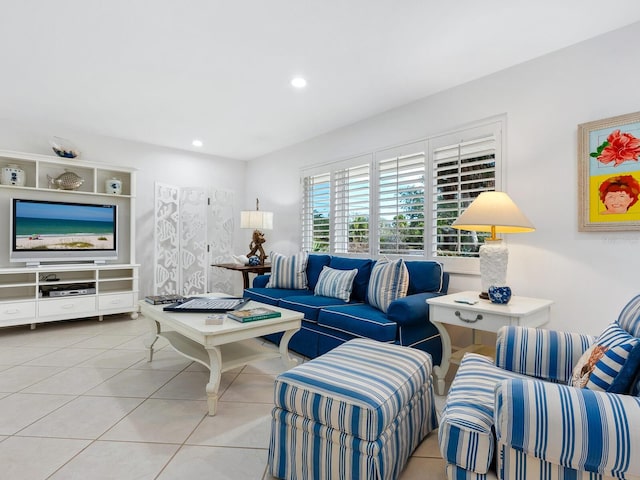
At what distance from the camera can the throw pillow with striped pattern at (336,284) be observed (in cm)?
316

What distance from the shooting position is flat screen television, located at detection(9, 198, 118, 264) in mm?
3928

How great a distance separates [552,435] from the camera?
963mm

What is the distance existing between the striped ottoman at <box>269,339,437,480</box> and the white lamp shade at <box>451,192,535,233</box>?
1.08m

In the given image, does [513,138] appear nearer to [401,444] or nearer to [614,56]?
[614,56]

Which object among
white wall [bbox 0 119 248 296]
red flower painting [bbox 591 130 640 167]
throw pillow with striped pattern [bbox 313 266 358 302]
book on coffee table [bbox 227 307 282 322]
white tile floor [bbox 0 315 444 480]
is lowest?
white tile floor [bbox 0 315 444 480]

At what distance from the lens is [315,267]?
378 cm

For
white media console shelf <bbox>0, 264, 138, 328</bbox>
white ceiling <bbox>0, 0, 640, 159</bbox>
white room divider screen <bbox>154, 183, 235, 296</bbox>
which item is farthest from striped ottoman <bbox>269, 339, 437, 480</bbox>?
white room divider screen <bbox>154, 183, 235, 296</bbox>

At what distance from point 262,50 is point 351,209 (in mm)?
1937

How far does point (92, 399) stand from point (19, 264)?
2.84m

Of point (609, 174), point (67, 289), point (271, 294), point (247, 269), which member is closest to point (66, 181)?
point (67, 289)

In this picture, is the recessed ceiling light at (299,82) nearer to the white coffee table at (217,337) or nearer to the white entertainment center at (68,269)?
the white coffee table at (217,337)

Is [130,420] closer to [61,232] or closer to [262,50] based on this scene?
[262,50]

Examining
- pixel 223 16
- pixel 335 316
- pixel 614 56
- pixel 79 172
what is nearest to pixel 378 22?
pixel 223 16

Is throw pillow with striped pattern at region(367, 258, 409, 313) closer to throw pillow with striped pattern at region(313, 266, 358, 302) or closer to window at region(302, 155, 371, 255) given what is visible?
throw pillow with striped pattern at region(313, 266, 358, 302)
